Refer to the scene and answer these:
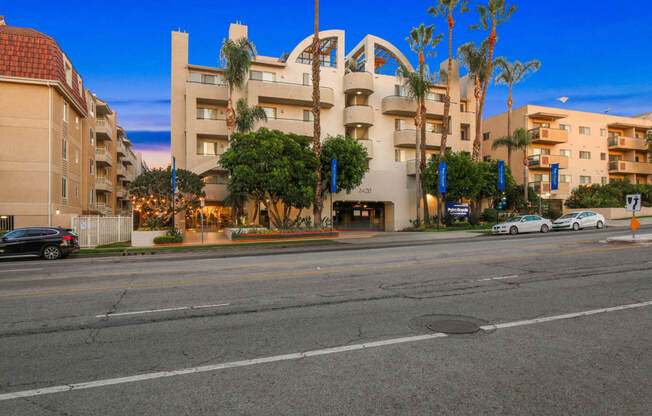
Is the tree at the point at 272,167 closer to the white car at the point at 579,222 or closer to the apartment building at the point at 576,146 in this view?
the white car at the point at 579,222

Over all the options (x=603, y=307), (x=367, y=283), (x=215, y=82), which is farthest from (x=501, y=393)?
(x=215, y=82)

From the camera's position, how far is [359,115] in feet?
119

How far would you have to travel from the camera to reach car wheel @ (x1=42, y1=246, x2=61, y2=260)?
18.2 m

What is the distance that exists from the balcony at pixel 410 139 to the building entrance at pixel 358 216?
21.4 feet

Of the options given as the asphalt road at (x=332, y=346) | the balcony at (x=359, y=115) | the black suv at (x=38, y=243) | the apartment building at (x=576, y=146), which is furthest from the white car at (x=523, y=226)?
the black suv at (x=38, y=243)

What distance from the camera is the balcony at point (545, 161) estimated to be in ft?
148

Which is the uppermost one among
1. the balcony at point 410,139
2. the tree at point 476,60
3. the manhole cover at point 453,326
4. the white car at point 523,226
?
the tree at point 476,60

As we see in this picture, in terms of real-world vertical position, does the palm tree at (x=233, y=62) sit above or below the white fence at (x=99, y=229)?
above

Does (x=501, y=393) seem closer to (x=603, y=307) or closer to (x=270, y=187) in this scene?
(x=603, y=307)

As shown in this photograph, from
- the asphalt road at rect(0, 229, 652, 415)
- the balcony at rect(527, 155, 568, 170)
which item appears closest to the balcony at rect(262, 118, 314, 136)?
the asphalt road at rect(0, 229, 652, 415)

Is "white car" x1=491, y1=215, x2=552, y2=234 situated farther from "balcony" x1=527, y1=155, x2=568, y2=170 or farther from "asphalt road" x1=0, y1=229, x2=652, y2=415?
"asphalt road" x1=0, y1=229, x2=652, y2=415

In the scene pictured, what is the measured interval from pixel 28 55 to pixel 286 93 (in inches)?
756

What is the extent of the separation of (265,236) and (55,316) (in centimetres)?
1939

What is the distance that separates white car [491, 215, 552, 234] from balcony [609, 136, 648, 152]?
102 ft
